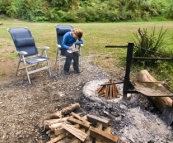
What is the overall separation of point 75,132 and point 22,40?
2.63 metres

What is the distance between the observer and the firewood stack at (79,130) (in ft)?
7.18

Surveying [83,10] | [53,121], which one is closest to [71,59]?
[53,121]

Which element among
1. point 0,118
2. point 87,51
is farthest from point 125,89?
point 87,51

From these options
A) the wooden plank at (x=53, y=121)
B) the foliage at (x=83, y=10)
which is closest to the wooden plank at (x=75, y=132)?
the wooden plank at (x=53, y=121)

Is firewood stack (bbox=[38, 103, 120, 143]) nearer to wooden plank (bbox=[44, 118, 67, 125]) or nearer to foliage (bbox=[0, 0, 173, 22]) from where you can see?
wooden plank (bbox=[44, 118, 67, 125])

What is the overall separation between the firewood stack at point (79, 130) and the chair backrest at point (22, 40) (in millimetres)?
2082

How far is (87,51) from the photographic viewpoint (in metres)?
5.97

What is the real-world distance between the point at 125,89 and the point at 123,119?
447 millimetres

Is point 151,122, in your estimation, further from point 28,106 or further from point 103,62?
point 103,62

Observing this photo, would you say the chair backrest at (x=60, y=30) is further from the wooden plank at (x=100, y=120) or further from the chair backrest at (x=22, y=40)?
the wooden plank at (x=100, y=120)

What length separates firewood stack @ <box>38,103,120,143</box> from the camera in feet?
7.18

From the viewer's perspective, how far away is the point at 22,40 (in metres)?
4.15

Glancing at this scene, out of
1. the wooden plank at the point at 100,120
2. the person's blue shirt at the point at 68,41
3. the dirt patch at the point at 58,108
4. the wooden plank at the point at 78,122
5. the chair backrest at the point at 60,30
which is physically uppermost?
the chair backrest at the point at 60,30

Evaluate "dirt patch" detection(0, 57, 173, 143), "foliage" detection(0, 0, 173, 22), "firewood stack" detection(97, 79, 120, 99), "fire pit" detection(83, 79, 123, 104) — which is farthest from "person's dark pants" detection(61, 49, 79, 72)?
"foliage" detection(0, 0, 173, 22)
